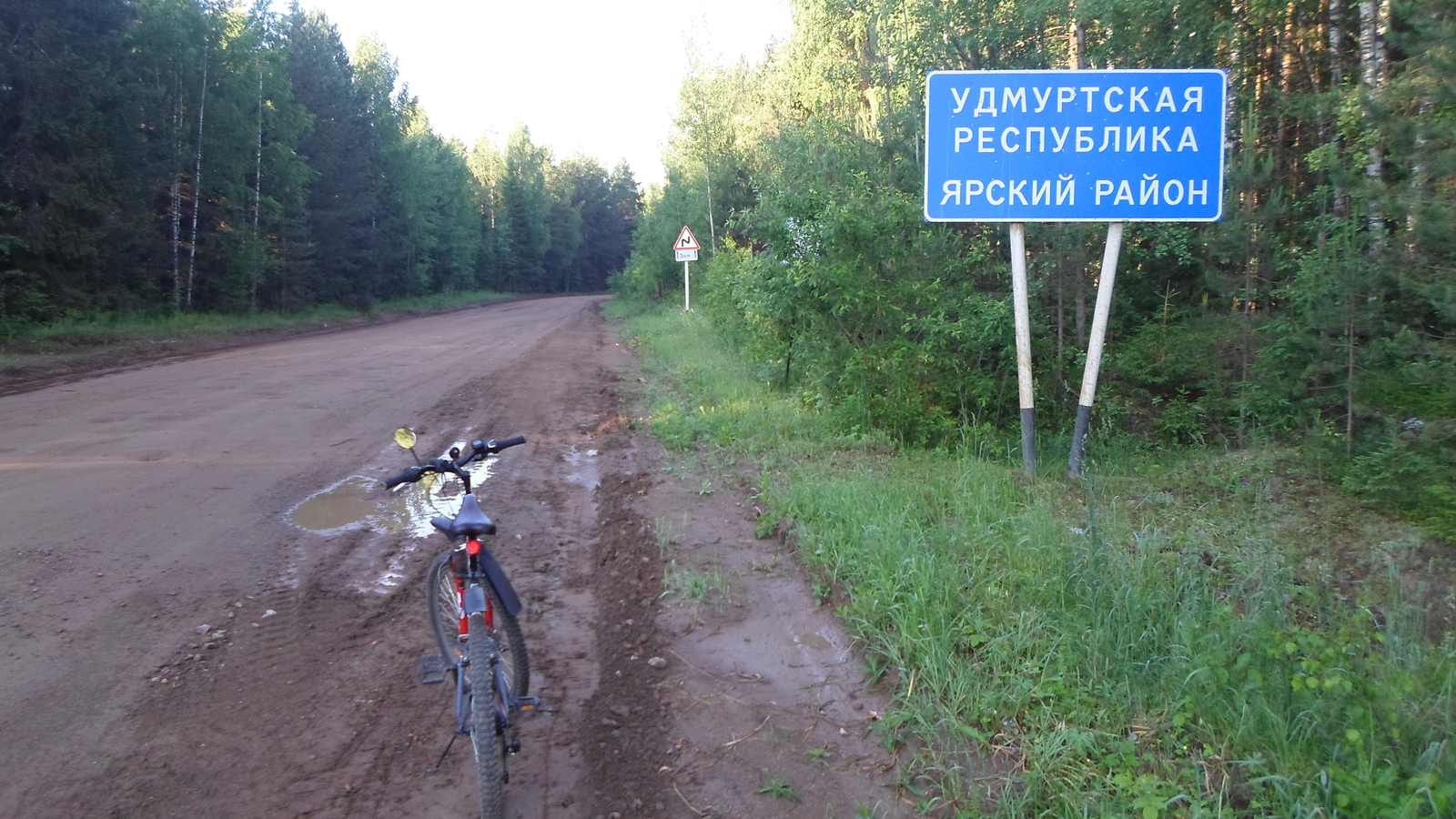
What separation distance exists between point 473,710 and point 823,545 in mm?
2797

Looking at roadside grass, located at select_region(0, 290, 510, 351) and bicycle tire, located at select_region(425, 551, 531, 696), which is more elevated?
roadside grass, located at select_region(0, 290, 510, 351)

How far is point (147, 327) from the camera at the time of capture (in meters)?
22.4

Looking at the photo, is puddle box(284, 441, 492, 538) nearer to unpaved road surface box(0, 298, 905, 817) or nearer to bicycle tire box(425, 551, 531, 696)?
unpaved road surface box(0, 298, 905, 817)

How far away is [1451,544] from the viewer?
5.83 meters

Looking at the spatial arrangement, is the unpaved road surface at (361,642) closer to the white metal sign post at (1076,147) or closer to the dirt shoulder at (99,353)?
the white metal sign post at (1076,147)

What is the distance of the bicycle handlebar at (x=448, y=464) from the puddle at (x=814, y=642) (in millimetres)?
1798

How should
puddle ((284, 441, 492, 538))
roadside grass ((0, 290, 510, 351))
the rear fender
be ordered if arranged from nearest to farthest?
1. the rear fender
2. puddle ((284, 441, 492, 538))
3. roadside grass ((0, 290, 510, 351))

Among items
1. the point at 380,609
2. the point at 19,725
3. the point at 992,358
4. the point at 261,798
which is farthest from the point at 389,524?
the point at 992,358

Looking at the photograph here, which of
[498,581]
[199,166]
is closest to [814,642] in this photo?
[498,581]

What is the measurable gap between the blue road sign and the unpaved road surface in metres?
3.24

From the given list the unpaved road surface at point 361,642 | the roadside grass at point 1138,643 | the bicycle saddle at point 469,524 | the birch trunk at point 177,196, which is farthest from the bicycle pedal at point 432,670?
the birch trunk at point 177,196

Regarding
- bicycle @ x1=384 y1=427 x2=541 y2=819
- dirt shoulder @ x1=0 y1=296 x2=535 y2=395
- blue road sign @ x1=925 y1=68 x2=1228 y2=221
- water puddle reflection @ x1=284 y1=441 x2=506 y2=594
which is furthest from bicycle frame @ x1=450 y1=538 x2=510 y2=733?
dirt shoulder @ x1=0 y1=296 x2=535 y2=395

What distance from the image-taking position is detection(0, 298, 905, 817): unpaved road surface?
3562 mm

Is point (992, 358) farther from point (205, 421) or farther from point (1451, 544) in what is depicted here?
point (205, 421)
